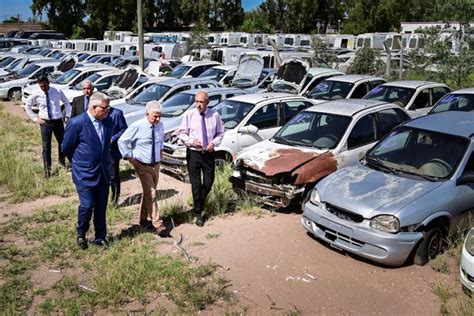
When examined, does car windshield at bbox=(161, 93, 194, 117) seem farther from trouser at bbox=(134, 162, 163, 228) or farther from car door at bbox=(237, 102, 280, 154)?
trouser at bbox=(134, 162, 163, 228)

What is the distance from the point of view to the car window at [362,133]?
7961 mm

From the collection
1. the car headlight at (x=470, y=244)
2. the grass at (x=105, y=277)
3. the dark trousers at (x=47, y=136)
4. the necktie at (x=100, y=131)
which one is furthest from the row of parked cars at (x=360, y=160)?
the necktie at (x=100, y=131)

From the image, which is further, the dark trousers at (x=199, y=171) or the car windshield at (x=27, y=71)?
the car windshield at (x=27, y=71)

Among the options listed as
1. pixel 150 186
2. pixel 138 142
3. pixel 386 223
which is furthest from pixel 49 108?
pixel 386 223

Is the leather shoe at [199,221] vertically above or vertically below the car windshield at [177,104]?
below

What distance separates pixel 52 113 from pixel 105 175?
3994 millimetres

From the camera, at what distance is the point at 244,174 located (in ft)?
25.4

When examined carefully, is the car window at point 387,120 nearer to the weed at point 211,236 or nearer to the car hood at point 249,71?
the weed at point 211,236

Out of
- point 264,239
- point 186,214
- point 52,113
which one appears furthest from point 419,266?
point 52,113

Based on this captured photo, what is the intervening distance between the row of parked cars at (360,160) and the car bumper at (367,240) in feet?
0.04

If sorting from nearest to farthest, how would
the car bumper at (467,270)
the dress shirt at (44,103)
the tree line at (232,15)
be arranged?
the car bumper at (467,270)
the dress shirt at (44,103)
the tree line at (232,15)

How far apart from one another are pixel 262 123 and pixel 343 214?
13.6 feet

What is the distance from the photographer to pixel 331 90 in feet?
43.8

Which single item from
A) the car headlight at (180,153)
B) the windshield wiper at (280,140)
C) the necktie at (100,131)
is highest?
the necktie at (100,131)
